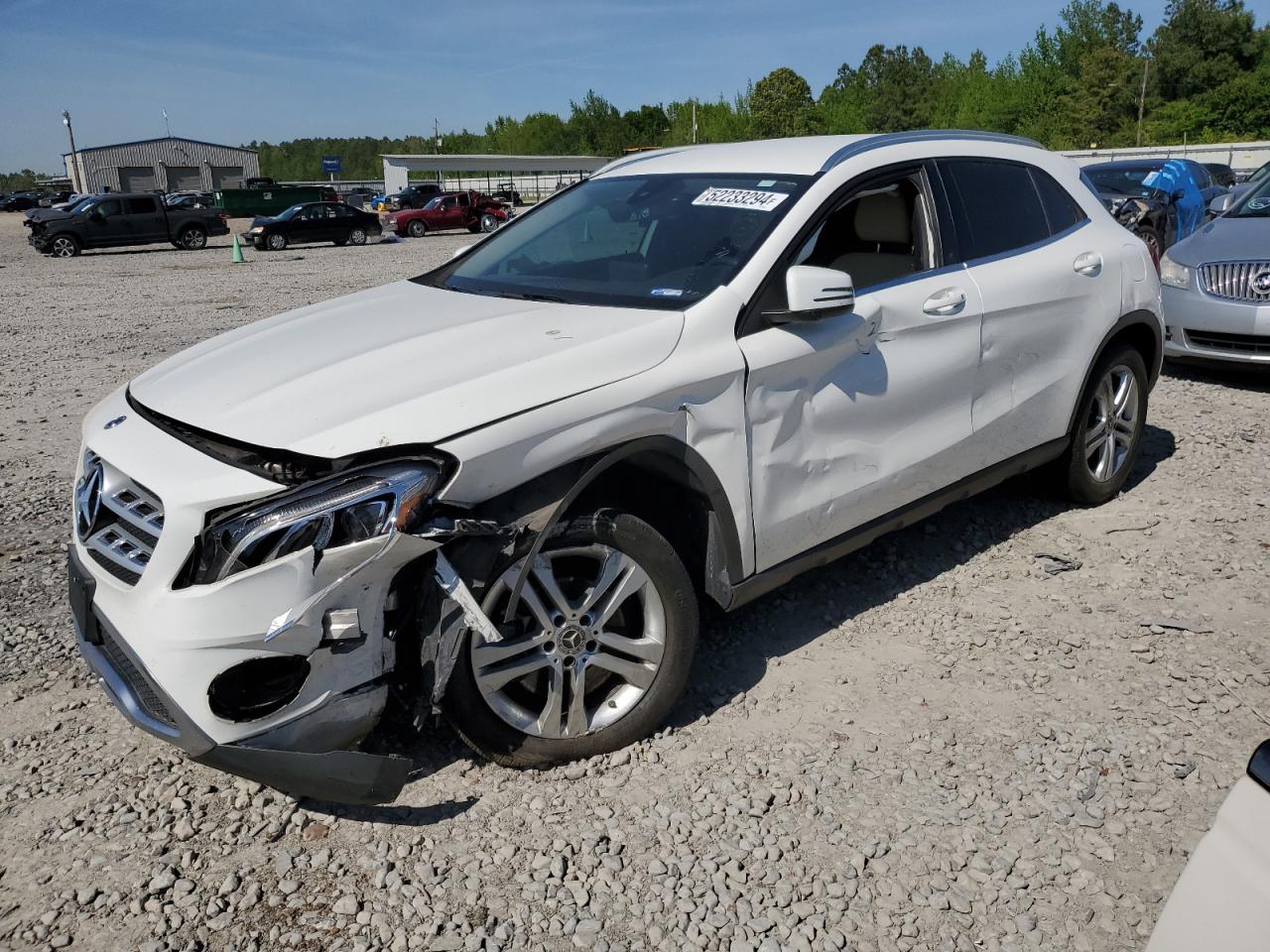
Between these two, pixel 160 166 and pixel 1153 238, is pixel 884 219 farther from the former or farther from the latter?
pixel 160 166

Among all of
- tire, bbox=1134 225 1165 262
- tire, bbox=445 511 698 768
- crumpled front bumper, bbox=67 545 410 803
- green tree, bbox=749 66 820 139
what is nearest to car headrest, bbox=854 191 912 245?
tire, bbox=445 511 698 768

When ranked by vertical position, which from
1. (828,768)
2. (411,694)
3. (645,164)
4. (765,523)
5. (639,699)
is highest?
(645,164)

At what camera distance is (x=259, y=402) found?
2881 millimetres

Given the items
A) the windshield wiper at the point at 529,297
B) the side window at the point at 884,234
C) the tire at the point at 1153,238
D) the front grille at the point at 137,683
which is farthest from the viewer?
the tire at the point at 1153,238

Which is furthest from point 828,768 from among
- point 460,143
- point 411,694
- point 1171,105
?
point 460,143

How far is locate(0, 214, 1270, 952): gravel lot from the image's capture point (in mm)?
2588

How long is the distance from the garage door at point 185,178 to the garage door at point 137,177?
1554 mm

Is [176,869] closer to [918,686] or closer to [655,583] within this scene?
[655,583]

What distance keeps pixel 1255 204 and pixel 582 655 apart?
27.9ft

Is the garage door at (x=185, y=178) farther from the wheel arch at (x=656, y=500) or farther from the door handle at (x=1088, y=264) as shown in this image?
the wheel arch at (x=656, y=500)


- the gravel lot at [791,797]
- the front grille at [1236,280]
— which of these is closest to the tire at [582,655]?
the gravel lot at [791,797]

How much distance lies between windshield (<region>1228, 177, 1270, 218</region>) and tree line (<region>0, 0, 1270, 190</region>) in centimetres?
3881

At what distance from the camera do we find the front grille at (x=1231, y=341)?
7.50 metres

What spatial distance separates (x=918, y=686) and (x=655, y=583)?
120cm
